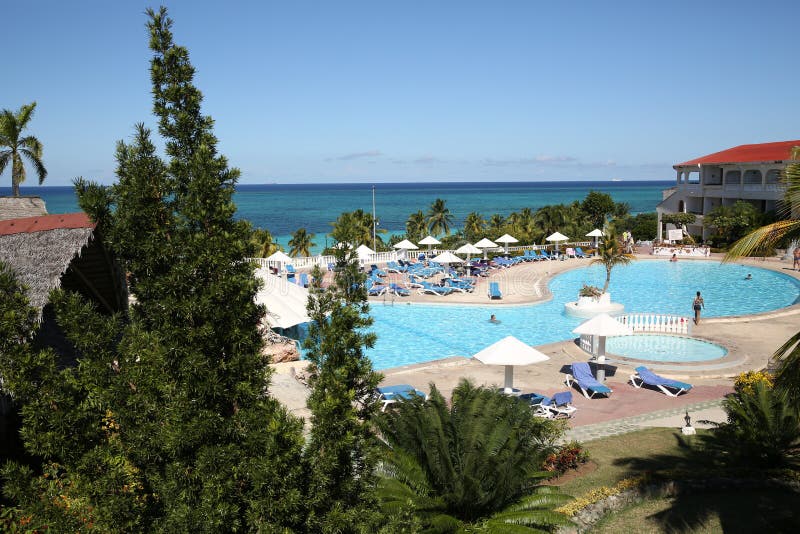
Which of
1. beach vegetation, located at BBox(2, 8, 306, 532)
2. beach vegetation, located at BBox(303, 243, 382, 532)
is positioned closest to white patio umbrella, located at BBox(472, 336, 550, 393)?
beach vegetation, located at BBox(303, 243, 382, 532)

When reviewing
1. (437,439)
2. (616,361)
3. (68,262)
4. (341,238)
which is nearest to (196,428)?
(341,238)

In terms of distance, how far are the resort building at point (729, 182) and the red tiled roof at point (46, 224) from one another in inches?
1593

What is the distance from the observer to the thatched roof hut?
22.4ft

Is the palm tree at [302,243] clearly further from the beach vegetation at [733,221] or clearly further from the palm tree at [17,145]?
the beach vegetation at [733,221]

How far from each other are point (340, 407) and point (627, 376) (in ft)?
42.6

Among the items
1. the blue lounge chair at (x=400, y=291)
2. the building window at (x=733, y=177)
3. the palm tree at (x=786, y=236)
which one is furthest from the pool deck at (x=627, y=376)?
the building window at (x=733, y=177)

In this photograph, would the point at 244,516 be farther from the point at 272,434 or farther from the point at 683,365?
the point at 683,365

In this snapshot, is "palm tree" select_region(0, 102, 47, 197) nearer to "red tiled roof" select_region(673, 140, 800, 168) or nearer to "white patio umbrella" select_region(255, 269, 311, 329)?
"white patio umbrella" select_region(255, 269, 311, 329)

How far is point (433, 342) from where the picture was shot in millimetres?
21156

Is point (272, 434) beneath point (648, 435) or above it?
above

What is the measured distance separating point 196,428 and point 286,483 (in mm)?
805

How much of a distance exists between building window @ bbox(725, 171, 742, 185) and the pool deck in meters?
24.7

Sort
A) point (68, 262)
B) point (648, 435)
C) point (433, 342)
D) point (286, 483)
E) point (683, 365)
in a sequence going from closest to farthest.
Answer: point (286, 483) < point (68, 262) < point (648, 435) < point (683, 365) < point (433, 342)

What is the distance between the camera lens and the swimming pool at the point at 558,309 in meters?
21.0
